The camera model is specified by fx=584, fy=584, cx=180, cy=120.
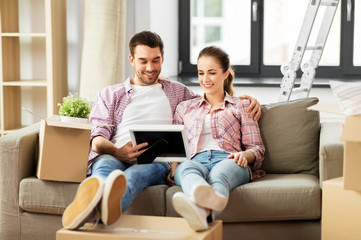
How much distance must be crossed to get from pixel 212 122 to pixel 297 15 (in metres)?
1.98

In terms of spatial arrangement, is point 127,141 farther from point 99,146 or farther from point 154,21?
point 154,21

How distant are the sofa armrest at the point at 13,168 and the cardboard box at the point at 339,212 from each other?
4.11 ft

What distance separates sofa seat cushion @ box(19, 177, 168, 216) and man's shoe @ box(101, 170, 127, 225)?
0.31 m

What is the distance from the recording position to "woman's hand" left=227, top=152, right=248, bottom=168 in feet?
8.05

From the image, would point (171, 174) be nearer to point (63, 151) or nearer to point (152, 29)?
point (63, 151)

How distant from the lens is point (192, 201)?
2.01 metres

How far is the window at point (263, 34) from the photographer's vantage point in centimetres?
418

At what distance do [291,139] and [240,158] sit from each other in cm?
35

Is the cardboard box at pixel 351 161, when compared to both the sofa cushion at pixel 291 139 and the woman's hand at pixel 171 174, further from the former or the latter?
the woman's hand at pixel 171 174

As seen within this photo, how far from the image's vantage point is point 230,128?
260 centimetres

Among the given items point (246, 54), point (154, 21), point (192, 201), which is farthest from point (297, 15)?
point (192, 201)

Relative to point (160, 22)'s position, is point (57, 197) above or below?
below

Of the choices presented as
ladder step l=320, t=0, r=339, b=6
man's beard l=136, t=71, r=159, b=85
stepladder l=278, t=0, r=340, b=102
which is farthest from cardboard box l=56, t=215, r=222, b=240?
ladder step l=320, t=0, r=339, b=6

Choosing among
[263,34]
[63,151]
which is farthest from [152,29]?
[63,151]
